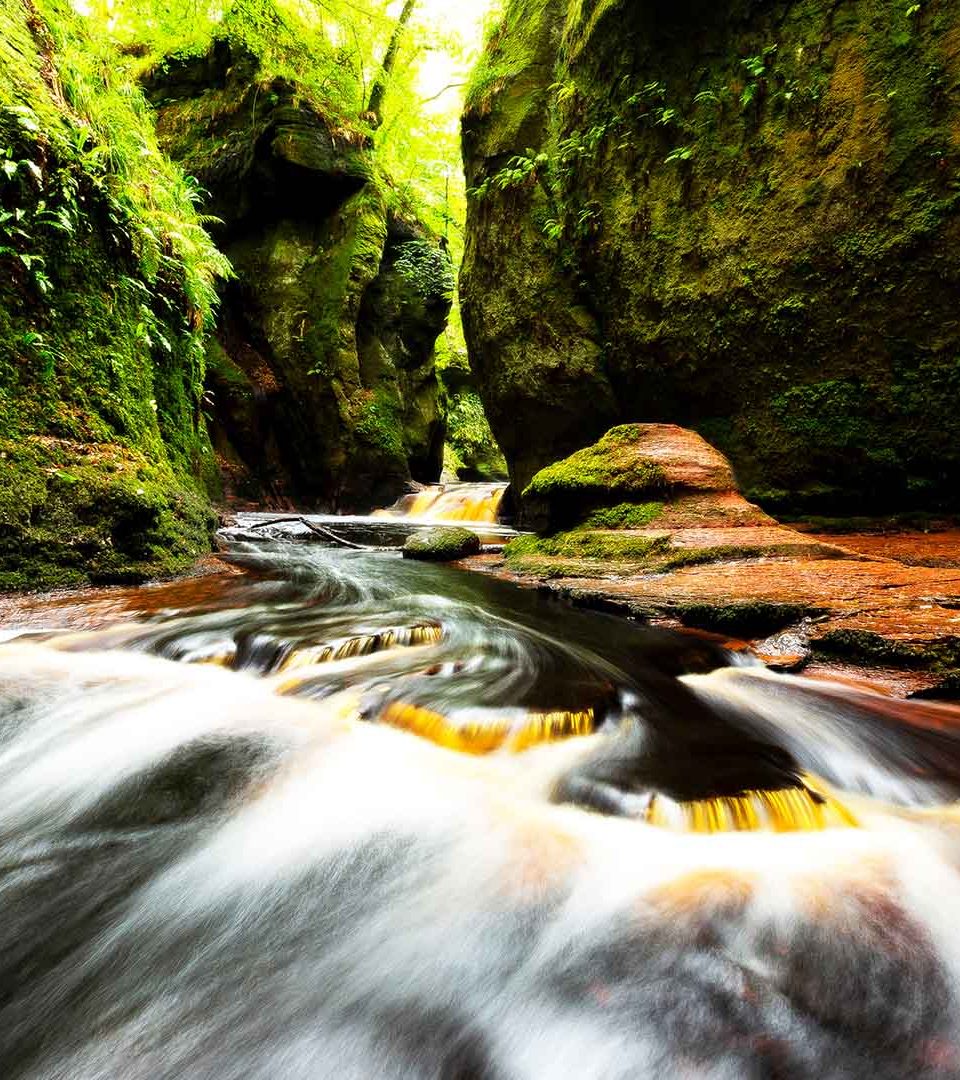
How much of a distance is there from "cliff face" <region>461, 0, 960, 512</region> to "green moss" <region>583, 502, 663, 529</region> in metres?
2.00

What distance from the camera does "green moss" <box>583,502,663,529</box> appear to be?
522 centimetres

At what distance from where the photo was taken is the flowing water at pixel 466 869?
97 centimetres

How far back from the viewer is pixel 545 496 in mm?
6094

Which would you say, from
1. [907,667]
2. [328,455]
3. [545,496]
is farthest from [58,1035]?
[328,455]

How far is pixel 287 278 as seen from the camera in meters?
13.1

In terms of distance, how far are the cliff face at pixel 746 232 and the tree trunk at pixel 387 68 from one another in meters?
6.25

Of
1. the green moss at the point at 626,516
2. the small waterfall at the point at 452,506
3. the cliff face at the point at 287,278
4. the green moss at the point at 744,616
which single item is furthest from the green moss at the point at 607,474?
the cliff face at the point at 287,278

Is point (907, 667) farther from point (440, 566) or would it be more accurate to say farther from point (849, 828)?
point (440, 566)

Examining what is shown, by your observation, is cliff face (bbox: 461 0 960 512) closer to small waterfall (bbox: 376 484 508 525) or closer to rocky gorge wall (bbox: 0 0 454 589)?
small waterfall (bbox: 376 484 508 525)

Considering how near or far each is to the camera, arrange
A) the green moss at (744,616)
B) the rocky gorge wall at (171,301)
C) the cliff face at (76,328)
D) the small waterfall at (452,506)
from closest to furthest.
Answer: the green moss at (744,616) < the cliff face at (76,328) < the rocky gorge wall at (171,301) < the small waterfall at (452,506)

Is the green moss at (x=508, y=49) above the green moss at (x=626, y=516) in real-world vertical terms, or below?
above

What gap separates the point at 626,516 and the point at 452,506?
7.79m

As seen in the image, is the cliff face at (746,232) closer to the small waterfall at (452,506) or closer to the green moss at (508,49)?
the green moss at (508,49)

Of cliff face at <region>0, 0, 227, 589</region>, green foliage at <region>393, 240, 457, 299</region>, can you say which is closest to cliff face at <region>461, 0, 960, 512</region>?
cliff face at <region>0, 0, 227, 589</region>
